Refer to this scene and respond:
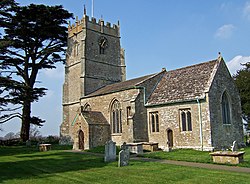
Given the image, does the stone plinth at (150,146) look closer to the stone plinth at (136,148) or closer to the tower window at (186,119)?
the stone plinth at (136,148)

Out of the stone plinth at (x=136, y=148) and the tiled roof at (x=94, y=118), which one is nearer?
the stone plinth at (x=136, y=148)

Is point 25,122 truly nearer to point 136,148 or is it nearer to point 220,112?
point 136,148

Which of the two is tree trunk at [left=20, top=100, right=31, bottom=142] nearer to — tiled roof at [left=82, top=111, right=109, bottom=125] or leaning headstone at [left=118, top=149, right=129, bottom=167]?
tiled roof at [left=82, top=111, right=109, bottom=125]

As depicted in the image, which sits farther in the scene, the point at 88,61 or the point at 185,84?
the point at 88,61

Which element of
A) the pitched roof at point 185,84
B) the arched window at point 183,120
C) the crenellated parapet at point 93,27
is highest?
the crenellated parapet at point 93,27

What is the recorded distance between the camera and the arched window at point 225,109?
72.3ft

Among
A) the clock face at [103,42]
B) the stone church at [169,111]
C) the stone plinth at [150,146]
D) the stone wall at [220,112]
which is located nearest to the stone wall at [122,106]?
the stone church at [169,111]

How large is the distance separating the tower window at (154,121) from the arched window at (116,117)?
3.79 meters

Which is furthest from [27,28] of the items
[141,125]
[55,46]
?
[141,125]

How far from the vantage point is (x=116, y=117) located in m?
27.5

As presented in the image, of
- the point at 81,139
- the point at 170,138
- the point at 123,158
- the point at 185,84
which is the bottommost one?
the point at 123,158

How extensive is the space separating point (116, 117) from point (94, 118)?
228 centimetres

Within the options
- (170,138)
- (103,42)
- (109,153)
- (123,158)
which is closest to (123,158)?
(123,158)

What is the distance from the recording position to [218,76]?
21750 millimetres
